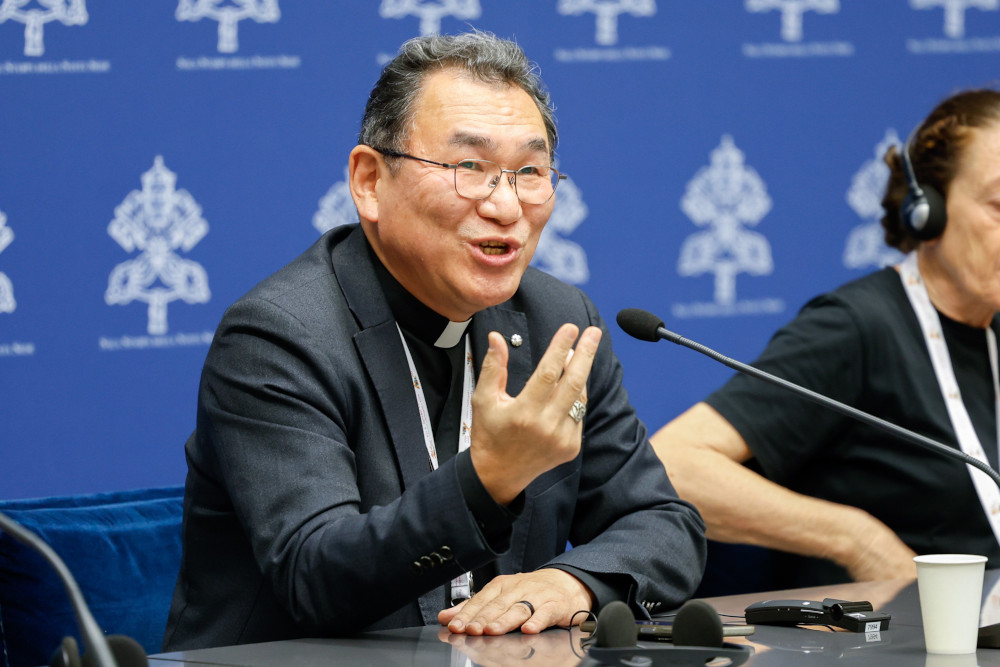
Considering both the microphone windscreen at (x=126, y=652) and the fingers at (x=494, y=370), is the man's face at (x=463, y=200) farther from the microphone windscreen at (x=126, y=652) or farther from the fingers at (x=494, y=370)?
the microphone windscreen at (x=126, y=652)

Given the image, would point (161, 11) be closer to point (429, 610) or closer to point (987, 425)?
point (429, 610)

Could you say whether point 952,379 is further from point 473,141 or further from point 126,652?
point 126,652

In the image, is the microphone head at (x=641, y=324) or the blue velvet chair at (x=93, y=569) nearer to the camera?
the microphone head at (x=641, y=324)

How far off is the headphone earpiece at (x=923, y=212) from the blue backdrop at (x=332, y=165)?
60cm

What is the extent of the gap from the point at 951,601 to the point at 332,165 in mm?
1735

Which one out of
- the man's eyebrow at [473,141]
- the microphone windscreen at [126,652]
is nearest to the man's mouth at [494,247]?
the man's eyebrow at [473,141]

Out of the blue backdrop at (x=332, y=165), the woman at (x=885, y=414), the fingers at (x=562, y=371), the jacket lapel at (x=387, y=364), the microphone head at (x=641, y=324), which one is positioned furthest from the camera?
the blue backdrop at (x=332, y=165)

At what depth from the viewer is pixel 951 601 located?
126 cm

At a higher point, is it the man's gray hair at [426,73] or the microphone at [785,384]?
the man's gray hair at [426,73]

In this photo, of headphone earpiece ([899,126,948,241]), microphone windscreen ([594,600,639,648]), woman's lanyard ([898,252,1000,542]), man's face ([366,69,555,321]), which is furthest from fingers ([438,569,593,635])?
headphone earpiece ([899,126,948,241])

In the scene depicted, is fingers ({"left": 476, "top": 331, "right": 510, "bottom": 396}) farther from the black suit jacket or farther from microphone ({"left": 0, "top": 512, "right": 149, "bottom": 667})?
microphone ({"left": 0, "top": 512, "right": 149, "bottom": 667})

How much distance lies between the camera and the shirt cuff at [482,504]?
1.32 meters

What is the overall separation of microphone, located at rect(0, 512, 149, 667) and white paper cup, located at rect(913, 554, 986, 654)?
2.64 feet

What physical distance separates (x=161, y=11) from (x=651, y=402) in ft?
4.76
